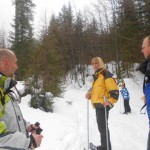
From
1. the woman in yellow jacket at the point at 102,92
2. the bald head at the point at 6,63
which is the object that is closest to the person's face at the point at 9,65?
the bald head at the point at 6,63

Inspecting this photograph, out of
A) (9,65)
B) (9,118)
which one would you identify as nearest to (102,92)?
(9,65)

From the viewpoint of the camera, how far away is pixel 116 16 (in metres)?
29.9

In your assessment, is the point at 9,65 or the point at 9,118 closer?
the point at 9,118

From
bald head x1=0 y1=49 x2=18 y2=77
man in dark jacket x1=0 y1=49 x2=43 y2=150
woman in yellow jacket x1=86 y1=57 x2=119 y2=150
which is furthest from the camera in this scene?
woman in yellow jacket x1=86 y1=57 x2=119 y2=150

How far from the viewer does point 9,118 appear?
276 cm

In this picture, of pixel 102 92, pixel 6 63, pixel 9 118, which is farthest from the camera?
pixel 102 92

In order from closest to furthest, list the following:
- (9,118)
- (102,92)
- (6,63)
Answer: (9,118)
(6,63)
(102,92)

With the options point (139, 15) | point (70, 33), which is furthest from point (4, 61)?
point (70, 33)

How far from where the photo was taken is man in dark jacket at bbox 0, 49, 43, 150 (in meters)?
2.51

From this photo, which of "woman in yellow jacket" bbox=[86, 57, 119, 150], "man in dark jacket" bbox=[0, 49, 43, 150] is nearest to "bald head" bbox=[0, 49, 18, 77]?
Result: "man in dark jacket" bbox=[0, 49, 43, 150]

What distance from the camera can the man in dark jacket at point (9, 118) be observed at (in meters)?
2.51

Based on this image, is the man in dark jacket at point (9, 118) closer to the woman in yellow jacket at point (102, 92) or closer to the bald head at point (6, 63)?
the bald head at point (6, 63)

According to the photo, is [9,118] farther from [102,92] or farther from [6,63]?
[102,92]

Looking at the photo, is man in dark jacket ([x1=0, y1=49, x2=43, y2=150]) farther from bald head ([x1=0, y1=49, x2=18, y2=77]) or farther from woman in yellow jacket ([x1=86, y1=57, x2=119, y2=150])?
woman in yellow jacket ([x1=86, y1=57, x2=119, y2=150])
